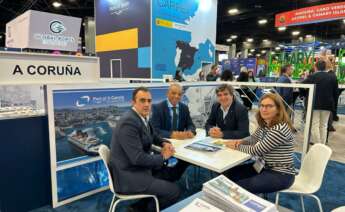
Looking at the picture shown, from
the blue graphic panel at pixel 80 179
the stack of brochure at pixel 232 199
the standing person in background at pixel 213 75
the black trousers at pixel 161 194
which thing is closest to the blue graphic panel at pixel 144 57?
the standing person in background at pixel 213 75

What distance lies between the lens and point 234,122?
101 inches

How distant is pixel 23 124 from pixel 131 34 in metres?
4.00

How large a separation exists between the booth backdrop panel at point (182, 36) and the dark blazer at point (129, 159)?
12.2 feet

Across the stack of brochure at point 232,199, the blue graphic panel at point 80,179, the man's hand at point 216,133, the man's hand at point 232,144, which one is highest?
the man's hand at point 216,133

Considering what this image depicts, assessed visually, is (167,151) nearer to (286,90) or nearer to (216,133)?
(216,133)

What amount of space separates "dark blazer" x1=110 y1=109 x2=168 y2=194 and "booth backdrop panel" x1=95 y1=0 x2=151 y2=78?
3758mm

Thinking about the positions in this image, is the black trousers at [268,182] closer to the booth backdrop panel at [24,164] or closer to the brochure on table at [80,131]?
the brochure on table at [80,131]

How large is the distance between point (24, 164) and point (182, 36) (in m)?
4.49

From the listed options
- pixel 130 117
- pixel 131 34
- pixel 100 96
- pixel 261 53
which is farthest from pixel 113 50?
pixel 261 53

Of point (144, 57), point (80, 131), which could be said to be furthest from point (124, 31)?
point (80, 131)

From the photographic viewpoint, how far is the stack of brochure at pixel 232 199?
1.15m

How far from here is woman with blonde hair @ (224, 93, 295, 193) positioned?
72.1 inches

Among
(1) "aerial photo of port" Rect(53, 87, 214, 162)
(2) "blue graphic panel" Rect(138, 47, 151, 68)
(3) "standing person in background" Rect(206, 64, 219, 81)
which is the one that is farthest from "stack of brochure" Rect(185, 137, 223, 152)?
(3) "standing person in background" Rect(206, 64, 219, 81)

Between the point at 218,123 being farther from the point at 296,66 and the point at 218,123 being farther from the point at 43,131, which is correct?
the point at 296,66
